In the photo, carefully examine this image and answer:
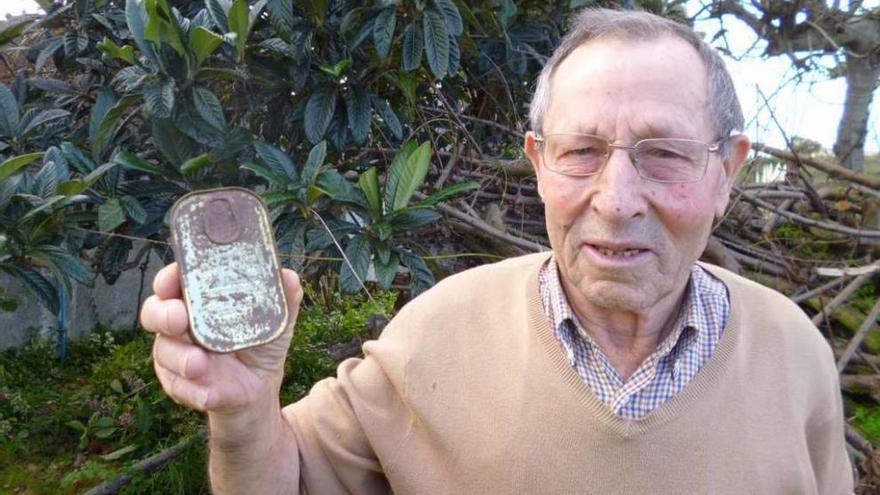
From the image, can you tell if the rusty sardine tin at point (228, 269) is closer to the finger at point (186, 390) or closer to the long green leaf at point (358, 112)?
the finger at point (186, 390)

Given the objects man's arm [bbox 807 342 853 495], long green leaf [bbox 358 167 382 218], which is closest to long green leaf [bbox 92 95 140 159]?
long green leaf [bbox 358 167 382 218]

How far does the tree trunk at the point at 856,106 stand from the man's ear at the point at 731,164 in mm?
3531

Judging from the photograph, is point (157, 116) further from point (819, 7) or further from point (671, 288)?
point (819, 7)

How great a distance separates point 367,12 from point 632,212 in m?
1.21

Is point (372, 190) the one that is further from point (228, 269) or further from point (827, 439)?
point (827, 439)

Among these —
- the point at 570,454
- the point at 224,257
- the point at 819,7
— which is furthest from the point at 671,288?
the point at 819,7

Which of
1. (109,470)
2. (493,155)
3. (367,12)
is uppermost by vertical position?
(367,12)

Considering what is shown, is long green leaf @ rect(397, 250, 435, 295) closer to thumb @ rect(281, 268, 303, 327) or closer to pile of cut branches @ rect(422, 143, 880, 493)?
pile of cut branches @ rect(422, 143, 880, 493)

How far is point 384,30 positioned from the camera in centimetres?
220

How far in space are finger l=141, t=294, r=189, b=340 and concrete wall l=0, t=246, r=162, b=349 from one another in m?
3.16

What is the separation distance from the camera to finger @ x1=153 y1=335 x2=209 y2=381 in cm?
113

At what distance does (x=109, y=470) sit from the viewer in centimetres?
282

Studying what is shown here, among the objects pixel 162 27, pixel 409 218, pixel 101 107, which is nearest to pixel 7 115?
pixel 101 107

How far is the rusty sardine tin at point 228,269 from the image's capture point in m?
1.15
